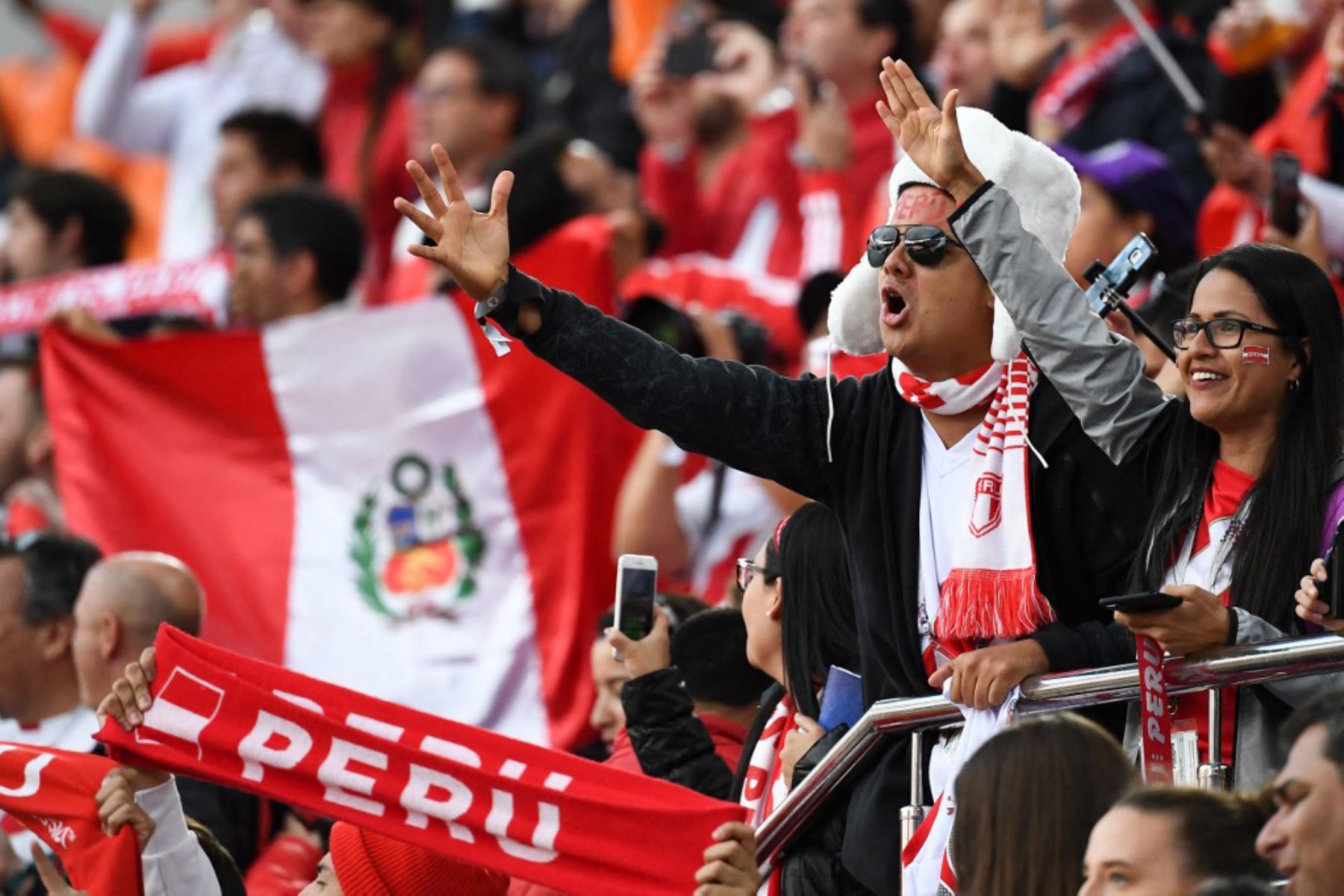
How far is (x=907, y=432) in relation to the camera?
4320 millimetres

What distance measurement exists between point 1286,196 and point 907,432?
5.85ft

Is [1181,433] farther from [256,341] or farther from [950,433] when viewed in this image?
[256,341]

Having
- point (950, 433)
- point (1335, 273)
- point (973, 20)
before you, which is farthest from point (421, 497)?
point (950, 433)

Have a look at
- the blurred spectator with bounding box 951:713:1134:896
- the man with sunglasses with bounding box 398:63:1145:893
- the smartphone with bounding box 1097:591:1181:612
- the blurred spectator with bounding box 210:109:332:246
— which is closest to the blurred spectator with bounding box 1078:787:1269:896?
the blurred spectator with bounding box 951:713:1134:896

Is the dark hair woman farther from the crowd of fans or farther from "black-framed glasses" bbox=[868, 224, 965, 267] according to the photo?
"black-framed glasses" bbox=[868, 224, 965, 267]

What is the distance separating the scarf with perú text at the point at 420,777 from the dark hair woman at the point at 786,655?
37cm

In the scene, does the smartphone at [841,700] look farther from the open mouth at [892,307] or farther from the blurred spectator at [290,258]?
the blurred spectator at [290,258]

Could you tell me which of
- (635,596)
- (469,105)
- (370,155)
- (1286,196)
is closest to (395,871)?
(635,596)

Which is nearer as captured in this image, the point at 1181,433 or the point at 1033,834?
the point at 1033,834

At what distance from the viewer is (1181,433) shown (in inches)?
162

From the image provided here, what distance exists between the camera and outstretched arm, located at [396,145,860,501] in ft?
13.4

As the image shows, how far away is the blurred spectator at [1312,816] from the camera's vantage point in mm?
3127

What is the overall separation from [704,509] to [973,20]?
206 cm

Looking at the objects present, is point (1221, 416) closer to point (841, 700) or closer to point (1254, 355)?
point (1254, 355)
